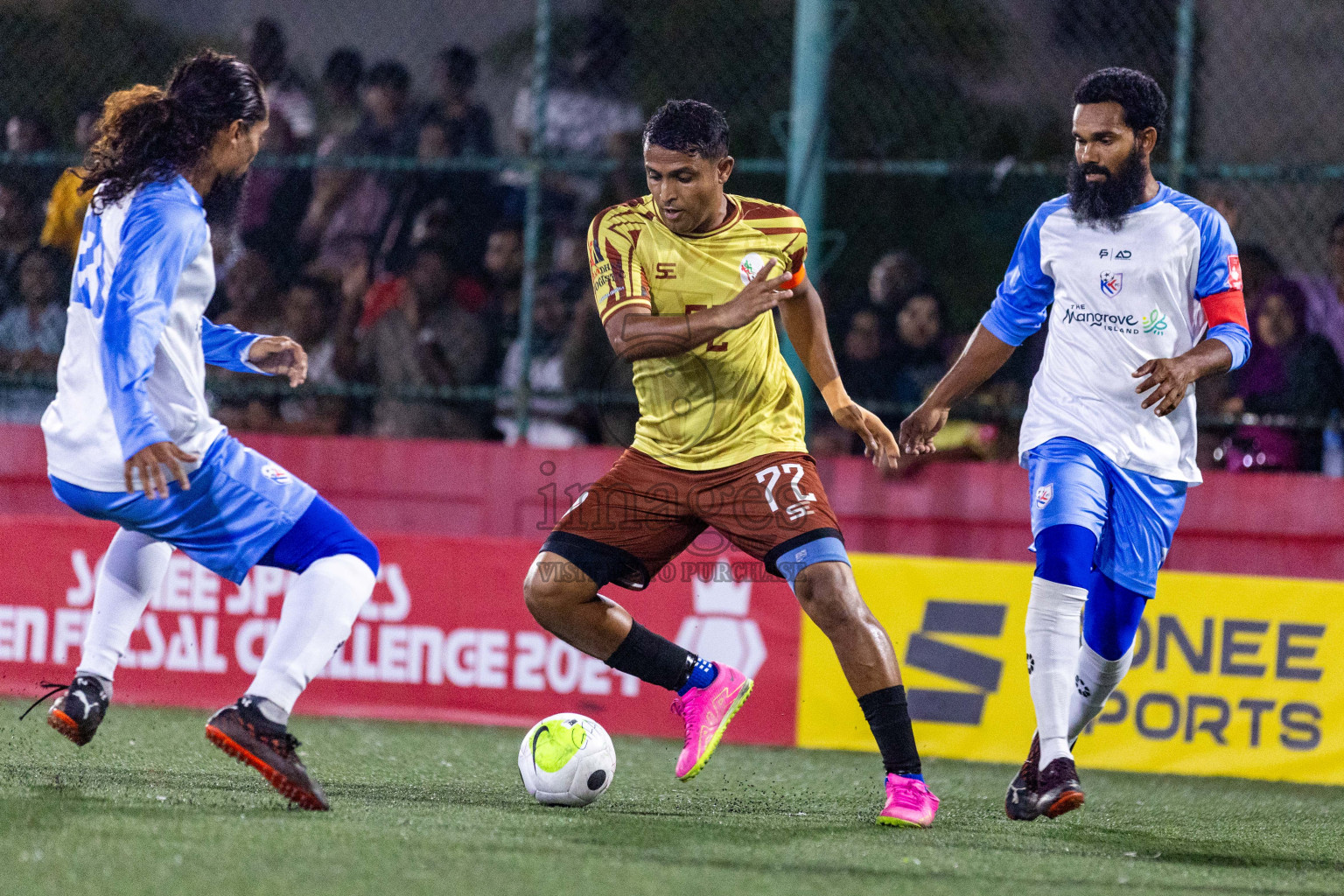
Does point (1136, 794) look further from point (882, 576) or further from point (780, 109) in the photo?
point (780, 109)

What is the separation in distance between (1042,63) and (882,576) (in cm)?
374

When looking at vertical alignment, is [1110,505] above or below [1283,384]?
below

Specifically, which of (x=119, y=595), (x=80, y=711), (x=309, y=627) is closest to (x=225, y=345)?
(x=119, y=595)

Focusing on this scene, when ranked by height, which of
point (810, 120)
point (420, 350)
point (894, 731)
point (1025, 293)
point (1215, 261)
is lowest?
point (894, 731)

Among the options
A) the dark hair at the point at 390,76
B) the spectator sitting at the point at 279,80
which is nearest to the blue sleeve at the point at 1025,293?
the dark hair at the point at 390,76

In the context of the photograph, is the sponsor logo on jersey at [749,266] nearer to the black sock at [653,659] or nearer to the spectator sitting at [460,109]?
the black sock at [653,659]

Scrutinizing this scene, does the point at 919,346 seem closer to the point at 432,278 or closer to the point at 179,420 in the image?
the point at 432,278

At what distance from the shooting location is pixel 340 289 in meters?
8.91

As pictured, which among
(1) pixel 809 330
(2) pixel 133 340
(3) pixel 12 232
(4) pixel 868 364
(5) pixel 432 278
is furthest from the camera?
(3) pixel 12 232

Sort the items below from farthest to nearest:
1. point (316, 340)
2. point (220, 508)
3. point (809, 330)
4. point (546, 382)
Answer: point (316, 340) < point (546, 382) < point (809, 330) < point (220, 508)

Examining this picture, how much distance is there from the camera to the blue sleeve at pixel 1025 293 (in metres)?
5.39

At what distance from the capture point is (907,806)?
4879 mm

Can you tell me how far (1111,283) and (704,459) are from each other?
1393mm

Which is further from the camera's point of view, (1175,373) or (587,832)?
(1175,373)
